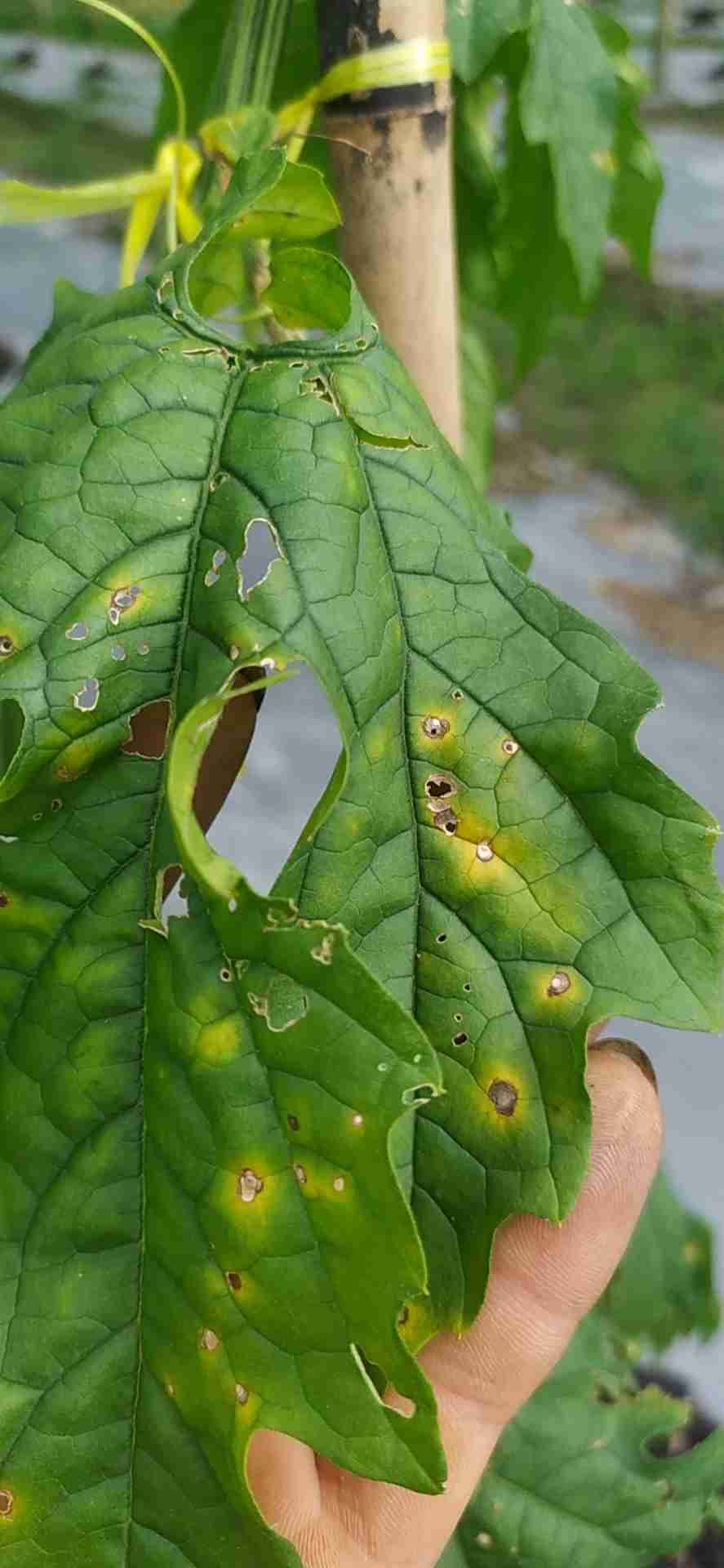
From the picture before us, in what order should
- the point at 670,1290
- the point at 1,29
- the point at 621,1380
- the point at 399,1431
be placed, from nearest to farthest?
1. the point at 399,1431
2. the point at 621,1380
3. the point at 670,1290
4. the point at 1,29

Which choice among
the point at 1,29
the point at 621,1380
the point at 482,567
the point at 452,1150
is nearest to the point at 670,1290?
the point at 621,1380

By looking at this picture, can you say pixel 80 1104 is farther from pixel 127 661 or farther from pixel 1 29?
pixel 1 29

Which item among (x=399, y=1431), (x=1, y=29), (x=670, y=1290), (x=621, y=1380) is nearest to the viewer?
(x=399, y=1431)

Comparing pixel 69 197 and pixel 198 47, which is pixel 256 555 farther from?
pixel 198 47

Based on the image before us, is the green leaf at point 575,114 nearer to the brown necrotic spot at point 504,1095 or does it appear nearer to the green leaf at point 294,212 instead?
the green leaf at point 294,212

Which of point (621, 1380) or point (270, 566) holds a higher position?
point (270, 566)

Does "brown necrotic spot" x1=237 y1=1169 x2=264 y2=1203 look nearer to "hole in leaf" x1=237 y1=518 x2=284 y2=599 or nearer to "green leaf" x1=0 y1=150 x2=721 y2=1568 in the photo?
"green leaf" x1=0 y1=150 x2=721 y2=1568

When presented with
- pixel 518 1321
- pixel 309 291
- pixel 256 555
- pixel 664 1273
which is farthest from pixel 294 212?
pixel 664 1273
